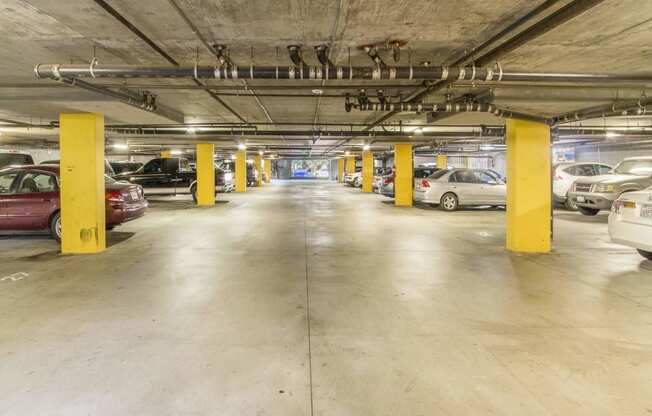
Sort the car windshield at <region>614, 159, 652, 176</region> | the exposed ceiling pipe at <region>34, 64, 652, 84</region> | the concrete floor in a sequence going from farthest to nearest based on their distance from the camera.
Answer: the car windshield at <region>614, 159, 652, 176</region> → the exposed ceiling pipe at <region>34, 64, 652, 84</region> → the concrete floor

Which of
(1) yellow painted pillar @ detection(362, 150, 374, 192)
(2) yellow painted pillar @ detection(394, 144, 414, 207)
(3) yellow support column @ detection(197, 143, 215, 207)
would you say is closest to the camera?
(2) yellow painted pillar @ detection(394, 144, 414, 207)

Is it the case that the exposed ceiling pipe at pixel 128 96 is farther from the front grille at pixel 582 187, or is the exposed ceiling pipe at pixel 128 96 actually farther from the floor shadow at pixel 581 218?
the front grille at pixel 582 187

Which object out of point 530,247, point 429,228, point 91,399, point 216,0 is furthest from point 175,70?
point 429,228

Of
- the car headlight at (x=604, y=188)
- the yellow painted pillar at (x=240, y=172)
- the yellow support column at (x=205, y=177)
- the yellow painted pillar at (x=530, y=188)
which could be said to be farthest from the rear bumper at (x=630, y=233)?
the yellow painted pillar at (x=240, y=172)

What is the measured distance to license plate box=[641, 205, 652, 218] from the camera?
521 centimetres

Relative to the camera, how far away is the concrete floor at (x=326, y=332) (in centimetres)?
243

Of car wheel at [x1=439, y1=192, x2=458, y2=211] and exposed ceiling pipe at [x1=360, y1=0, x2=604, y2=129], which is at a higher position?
exposed ceiling pipe at [x1=360, y1=0, x2=604, y2=129]

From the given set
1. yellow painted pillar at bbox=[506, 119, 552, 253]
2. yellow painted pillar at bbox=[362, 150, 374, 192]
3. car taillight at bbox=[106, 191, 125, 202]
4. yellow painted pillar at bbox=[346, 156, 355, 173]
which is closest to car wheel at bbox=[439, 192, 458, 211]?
yellow painted pillar at bbox=[506, 119, 552, 253]

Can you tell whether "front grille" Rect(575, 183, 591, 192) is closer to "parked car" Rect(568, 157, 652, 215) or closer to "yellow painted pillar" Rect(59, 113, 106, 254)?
"parked car" Rect(568, 157, 652, 215)

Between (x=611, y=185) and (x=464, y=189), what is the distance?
4.18m

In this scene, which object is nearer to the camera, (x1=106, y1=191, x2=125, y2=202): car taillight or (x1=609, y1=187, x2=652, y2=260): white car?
(x1=609, y1=187, x2=652, y2=260): white car

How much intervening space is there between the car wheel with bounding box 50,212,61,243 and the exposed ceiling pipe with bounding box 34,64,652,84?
367cm

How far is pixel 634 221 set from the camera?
5449 mm

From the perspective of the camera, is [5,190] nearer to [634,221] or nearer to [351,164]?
[634,221]
